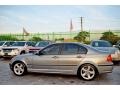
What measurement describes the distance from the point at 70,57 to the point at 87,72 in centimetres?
77

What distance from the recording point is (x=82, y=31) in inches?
919

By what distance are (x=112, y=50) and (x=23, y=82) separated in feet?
19.3

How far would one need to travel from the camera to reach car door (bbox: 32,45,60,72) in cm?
900

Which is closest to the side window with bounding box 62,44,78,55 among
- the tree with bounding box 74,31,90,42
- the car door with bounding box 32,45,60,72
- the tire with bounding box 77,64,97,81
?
the car door with bounding box 32,45,60,72

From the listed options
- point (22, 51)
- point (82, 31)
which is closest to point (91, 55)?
point (22, 51)

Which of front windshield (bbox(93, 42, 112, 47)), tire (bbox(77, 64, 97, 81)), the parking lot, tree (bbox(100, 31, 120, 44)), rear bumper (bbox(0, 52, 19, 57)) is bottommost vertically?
the parking lot

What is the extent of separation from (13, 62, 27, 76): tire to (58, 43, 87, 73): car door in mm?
1416

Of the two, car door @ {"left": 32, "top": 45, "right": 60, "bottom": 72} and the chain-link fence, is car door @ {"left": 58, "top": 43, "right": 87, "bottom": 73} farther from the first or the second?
the chain-link fence

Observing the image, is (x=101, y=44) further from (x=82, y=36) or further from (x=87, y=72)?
(x=82, y=36)

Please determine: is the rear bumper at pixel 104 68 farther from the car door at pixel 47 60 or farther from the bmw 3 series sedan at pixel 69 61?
the car door at pixel 47 60

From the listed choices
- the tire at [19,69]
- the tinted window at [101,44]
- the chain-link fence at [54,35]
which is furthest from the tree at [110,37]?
the tire at [19,69]

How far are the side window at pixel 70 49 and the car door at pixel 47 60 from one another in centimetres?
25

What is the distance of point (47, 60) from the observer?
9062 millimetres
